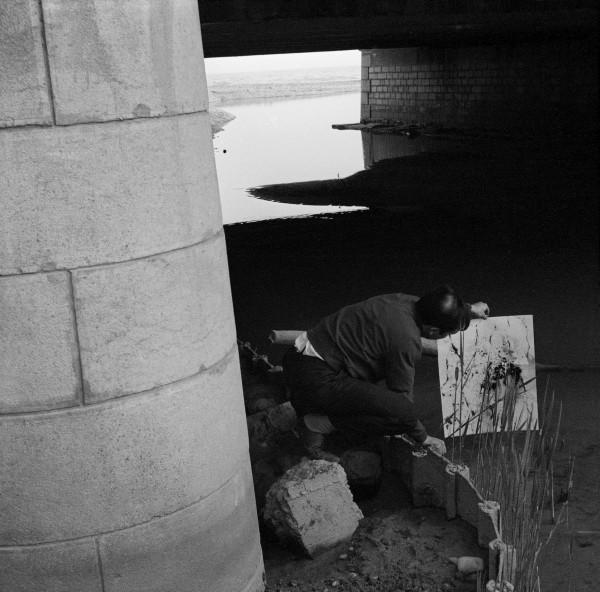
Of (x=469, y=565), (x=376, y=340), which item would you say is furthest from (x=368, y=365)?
(x=469, y=565)

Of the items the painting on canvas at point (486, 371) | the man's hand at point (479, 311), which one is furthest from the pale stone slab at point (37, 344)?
the man's hand at point (479, 311)

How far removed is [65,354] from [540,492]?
2989mm

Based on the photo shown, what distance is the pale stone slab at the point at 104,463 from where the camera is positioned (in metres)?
3.52

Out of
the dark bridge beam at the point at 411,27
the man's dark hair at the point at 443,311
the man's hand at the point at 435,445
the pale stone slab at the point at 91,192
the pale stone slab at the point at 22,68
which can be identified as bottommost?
the man's hand at the point at 435,445

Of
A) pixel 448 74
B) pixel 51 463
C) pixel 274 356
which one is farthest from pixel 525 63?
pixel 51 463

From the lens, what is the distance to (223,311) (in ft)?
13.1

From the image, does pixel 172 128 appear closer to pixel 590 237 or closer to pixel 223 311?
pixel 223 311

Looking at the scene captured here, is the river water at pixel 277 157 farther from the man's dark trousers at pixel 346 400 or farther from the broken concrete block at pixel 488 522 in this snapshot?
the broken concrete block at pixel 488 522

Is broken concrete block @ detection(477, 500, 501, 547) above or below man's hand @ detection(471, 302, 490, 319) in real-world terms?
below

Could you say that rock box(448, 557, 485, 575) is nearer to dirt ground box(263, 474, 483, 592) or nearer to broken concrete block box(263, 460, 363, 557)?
dirt ground box(263, 474, 483, 592)

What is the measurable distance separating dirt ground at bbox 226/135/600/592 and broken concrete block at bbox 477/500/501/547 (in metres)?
0.19

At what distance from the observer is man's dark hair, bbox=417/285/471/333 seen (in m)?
5.38

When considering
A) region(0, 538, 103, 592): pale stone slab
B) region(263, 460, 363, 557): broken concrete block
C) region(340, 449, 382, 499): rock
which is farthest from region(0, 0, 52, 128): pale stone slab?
region(340, 449, 382, 499): rock

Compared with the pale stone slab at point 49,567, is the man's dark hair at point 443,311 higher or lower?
higher
